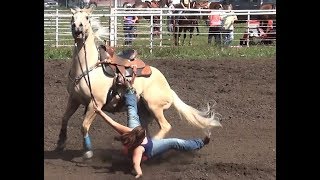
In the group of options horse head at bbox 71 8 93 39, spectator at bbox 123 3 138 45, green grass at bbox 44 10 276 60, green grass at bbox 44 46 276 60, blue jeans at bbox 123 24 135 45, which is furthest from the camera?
spectator at bbox 123 3 138 45

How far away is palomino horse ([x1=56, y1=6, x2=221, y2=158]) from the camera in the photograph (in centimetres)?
883

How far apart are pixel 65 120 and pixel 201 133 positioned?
2.39 m

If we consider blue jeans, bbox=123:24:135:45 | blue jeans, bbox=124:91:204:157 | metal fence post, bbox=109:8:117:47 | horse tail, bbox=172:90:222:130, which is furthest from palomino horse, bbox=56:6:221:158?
blue jeans, bbox=123:24:135:45

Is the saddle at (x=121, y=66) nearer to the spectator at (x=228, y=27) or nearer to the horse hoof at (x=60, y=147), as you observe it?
the horse hoof at (x=60, y=147)

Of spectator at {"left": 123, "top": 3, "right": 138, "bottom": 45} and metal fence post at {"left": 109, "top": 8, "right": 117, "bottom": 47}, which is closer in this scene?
metal fence post at {"left": 109, "top": 8, "right": 117, "bottom": 47}

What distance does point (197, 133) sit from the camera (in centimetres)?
1052

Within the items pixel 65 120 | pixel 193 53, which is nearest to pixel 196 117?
pixel 65 120

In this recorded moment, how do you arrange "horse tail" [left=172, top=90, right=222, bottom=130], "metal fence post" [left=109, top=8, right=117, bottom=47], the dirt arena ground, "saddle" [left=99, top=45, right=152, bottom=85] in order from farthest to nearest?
"metal fence post" [left=109, top=8, right=117, bottom=47]
"horse tail" [left=172, top=90, right=222, bottom=130]
"saddle" [left=99, top=45, right=152, bottom=85]
the dirt arena ground

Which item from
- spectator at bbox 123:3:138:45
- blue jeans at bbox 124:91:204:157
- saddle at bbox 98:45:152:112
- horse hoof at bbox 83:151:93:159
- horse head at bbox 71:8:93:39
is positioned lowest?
horse hoof at bbox 83:151:93:159

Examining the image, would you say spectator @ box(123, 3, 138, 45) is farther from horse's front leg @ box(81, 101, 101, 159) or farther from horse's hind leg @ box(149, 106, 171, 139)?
horse's front leg @ box(81, 101, 101, 159)

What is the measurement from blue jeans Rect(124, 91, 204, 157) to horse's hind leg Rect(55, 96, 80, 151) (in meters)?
0.83

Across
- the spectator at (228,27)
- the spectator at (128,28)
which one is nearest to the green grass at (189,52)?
the spectator at (128,28)
